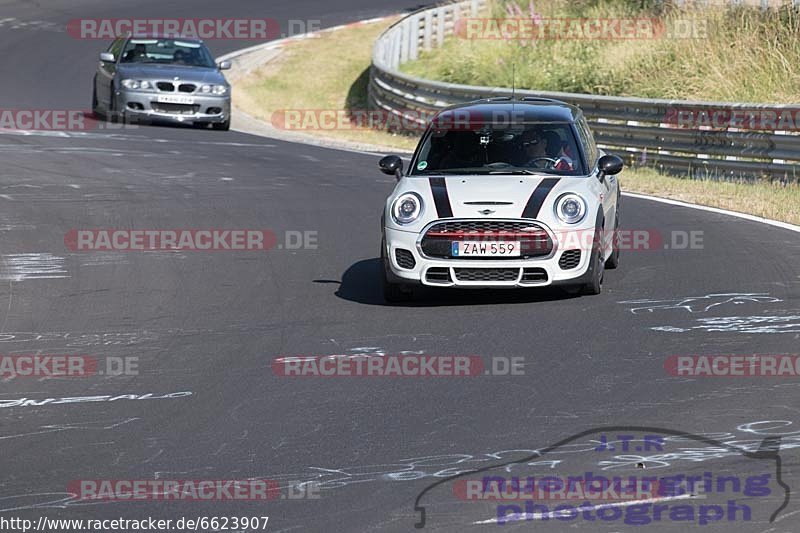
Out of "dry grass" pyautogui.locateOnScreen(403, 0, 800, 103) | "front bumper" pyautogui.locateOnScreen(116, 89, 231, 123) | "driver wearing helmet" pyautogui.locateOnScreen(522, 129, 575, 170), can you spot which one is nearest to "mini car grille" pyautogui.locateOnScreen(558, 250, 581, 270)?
"driver wearing helmet" pyautogui.locateOnScreen(522, 129, 575, 170)

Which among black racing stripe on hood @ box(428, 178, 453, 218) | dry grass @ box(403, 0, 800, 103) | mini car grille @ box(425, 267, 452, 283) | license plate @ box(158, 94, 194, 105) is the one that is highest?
black racing stripe on hood @ box(428, 178, 453, 218)

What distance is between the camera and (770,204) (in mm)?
16234

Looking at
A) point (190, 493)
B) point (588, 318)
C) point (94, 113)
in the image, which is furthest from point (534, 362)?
point (94, 113)

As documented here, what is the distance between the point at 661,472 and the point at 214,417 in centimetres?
245

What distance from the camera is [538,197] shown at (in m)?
11.1

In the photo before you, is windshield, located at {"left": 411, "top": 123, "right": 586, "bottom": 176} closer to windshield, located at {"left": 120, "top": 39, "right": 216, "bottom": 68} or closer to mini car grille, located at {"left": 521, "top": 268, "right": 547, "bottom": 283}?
mini car grille, located at {"left": 521, "top": 268, "right": 547, "bottom": 283}

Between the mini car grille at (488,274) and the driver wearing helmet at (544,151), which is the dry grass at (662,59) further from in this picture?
the mini car grille at (488,274)

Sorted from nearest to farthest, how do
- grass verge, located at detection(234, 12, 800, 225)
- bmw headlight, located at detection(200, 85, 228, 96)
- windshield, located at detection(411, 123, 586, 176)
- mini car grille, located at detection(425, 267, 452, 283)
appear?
1. mini car grille, located at detection(425, 267, 452, 283)
2. windshield, located at detection(411, 123, 586, 176)
3. bmw headlight, located at detection(200, 85, 228, 96)
4. grass verge, located at detection(234, 12, 800, 225)

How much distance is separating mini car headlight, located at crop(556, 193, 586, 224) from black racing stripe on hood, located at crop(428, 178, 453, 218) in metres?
0.82

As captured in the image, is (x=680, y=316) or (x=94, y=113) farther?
(x=94, y=113)

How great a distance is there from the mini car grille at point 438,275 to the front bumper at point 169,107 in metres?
15.4

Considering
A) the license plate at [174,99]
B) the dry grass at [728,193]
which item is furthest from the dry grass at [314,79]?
the dry grass at [728,193]

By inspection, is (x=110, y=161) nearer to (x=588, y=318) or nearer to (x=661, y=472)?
(x=588, y=318)

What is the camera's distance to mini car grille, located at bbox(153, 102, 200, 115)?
25.6 metres
